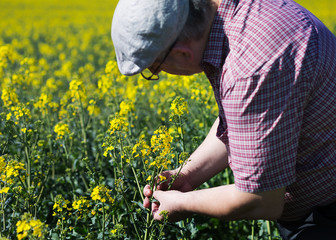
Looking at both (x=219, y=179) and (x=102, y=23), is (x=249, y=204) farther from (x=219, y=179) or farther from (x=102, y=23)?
(x=102, y=23)

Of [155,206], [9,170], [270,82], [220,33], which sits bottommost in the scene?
[155,206]

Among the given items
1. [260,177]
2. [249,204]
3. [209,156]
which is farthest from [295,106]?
[209,156]

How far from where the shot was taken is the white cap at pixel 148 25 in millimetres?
1653

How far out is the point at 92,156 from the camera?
12.9 feet

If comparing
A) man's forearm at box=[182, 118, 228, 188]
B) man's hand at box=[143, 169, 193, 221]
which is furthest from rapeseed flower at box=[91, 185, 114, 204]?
man's forearm at box=[182, 118, 228, 188]

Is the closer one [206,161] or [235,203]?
[235,203]

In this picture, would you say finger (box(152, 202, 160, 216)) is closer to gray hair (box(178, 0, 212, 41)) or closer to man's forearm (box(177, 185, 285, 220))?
man's forearm (box(177, 185, 285, 220))

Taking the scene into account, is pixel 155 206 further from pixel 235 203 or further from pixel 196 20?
pixel 196 20

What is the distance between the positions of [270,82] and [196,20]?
0.38 meters

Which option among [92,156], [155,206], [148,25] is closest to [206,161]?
[155,206]

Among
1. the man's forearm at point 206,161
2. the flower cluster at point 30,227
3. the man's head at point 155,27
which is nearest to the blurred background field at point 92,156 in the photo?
the flower cluster at point 30,227

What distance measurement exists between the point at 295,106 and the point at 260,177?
11.8 inches

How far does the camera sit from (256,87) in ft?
5.29

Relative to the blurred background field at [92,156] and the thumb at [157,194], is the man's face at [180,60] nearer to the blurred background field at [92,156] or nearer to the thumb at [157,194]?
the blurred background field at [92,156]
